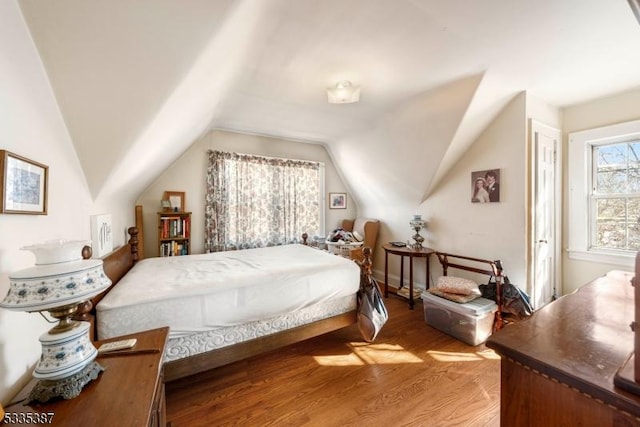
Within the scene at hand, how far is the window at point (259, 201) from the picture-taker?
3459 mm

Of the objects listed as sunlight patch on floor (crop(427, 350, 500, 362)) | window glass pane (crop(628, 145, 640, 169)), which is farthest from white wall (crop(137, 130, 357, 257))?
window glass pane (crop(628, 145, 640, 169))

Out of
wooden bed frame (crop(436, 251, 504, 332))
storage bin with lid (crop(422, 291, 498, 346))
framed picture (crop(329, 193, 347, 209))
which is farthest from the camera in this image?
framed picture (crop(329, 193, 347, 209))

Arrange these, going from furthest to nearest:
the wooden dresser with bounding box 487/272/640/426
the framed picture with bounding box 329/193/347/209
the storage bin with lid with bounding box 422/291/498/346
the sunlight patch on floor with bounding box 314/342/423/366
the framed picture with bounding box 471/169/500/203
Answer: the framed picture with bounding box 329/193/347/209 < the framed picture with bounding box 471/169/500/203 < the storage bin with lid with bounding box 422/291/498/346 < the sunlight patch on floor with bounding box 314/342/423/366 < the wooden dresser with bounding box 487/272/640/426

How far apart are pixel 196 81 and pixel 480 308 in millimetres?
2941

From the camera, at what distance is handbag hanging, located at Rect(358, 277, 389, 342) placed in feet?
7.06

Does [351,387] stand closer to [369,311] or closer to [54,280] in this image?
[369,311]

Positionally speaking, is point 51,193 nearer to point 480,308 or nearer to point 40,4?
point 40,4

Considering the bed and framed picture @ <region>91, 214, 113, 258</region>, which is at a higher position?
framed picture @ <region>91, 214, 113, 258</region>

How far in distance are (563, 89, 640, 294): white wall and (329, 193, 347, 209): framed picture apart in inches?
119

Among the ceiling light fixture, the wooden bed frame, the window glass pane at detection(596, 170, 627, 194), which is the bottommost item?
the wooden bed frame

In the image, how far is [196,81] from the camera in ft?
5.05

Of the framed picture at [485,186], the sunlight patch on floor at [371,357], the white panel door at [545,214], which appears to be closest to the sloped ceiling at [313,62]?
the framed picture at [485,186]

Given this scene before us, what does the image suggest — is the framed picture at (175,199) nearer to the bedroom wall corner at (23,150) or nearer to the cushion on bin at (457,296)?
the bedroom wall corner at (23,150)

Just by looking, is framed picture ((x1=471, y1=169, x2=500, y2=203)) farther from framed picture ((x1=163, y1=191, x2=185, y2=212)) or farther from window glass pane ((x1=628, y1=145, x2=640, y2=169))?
framed picture ((x1=163, y1=191, x2=185, y2=212))
